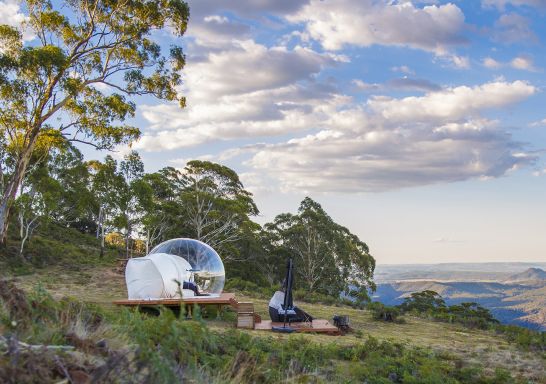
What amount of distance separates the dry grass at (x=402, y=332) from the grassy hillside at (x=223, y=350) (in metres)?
0.04

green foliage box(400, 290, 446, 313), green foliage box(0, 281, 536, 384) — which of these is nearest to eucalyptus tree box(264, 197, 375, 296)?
green foliage box(400, 290, 446, 313)

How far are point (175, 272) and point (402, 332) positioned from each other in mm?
7331

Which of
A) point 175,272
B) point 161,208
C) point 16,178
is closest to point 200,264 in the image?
point 175,272

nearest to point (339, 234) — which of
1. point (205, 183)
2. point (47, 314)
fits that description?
point (205, 183)

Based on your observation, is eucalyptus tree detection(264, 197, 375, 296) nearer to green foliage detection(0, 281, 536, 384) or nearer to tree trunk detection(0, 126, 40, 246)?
tree trunk detection(0, 126, 40, 246)

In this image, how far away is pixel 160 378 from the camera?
3.75 metres

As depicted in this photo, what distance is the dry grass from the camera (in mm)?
11586

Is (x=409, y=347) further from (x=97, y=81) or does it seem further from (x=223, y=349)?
(x=97, y=81)

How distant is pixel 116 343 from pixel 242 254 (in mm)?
36421

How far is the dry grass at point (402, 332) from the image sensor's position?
11.6 meters

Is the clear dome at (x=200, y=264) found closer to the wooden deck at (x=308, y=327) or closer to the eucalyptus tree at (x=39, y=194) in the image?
the wooden deck at (x=308, y=327)

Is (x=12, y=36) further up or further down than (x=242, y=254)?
further up

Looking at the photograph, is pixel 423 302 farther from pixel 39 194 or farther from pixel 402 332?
pixel 39 194

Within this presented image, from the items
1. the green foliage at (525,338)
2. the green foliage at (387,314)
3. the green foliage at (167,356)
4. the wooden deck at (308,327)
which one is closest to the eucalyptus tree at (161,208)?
the green foliage at (387,314)
